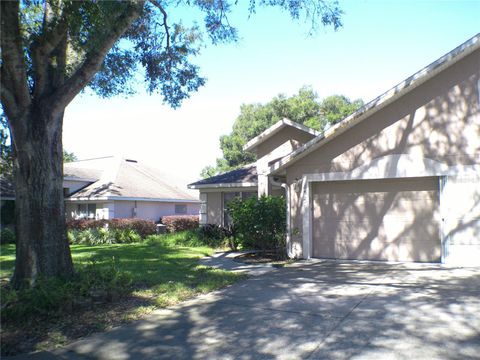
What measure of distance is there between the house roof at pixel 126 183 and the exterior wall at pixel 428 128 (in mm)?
15244

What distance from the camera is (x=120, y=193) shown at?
23859 millimetres

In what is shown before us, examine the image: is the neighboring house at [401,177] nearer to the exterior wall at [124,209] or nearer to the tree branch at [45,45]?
the tree branch at [45,45]

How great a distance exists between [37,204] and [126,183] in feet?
61.4

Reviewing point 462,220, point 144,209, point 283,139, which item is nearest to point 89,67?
point 462,220

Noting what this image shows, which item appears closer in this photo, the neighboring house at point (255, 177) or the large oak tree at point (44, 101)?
the large oak tree at point (44, 101)

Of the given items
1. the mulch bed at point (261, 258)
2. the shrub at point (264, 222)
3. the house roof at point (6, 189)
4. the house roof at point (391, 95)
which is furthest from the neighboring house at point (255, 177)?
the house roof at point (6, 189)

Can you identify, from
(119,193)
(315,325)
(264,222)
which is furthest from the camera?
(119,193)

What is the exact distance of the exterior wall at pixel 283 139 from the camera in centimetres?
1762

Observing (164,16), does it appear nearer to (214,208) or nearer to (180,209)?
(214,208)

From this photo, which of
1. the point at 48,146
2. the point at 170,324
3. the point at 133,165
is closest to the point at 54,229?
the point at 48,146

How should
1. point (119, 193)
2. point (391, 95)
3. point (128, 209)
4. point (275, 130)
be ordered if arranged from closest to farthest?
1. point (391, 95)
2. point (275, 130)
3. point (119, 193)
4. point (128, 209)

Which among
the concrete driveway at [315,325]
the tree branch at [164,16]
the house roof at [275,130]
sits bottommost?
the concrete driveway at [315,325]

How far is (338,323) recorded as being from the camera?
596 cm

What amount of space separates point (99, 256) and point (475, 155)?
37.5ft
